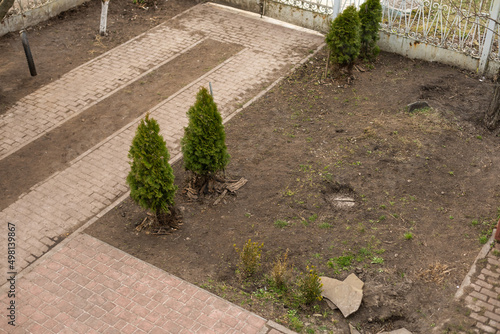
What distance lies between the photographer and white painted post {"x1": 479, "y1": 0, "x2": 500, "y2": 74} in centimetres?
1082

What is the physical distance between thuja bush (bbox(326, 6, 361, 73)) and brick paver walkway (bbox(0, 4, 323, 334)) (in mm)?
1365

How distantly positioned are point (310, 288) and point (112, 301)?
8.52 feet

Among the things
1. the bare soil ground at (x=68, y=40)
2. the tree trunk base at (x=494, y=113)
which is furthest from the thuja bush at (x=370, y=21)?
the bare soil ground at (x=68, y=40)

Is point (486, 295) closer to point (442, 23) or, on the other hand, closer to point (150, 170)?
point (150, 170)

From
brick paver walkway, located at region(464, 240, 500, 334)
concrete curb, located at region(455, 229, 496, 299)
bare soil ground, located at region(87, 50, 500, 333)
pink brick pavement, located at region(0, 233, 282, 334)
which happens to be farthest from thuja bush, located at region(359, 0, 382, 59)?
pink brick pavement, located at region(0, 233, 282, 334)

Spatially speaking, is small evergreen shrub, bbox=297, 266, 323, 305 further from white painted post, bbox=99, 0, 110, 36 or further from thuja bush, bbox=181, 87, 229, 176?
white painted post, bbox=99, 0, 110, 36

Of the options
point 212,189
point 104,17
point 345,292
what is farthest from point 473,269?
point 104,17

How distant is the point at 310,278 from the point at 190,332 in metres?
1.64

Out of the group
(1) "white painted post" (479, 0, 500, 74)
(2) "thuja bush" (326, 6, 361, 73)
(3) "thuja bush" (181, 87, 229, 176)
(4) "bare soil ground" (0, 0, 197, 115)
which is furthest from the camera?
(4) "bare soil ground" (0, 0, 197, 115)

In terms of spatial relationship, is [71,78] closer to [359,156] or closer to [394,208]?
[359,156]

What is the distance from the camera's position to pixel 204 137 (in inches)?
328

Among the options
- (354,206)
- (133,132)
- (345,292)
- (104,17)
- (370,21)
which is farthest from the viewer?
(104,17)

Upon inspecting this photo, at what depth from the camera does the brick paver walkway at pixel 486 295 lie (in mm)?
6758

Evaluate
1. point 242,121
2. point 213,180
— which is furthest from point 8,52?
point 213,180
